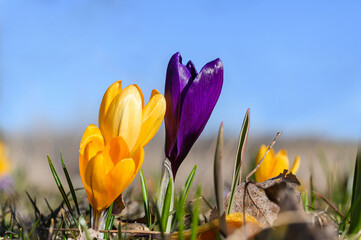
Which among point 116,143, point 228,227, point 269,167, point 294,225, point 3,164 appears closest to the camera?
point 294,225

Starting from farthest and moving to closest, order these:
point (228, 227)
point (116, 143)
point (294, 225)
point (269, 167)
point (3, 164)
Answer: point (3, 164) < point (269, 167) < point (116, 143) < point (228, 227) < point (294, 225)

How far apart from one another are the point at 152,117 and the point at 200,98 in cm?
12

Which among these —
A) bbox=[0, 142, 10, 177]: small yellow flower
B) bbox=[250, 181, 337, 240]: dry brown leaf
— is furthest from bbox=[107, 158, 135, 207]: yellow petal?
bbox=[0, 142, 10, 177]: small yellow flower

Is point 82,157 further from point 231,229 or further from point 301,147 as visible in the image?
point 301,147

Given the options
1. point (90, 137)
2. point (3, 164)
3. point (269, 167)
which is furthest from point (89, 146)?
point (3, 164)

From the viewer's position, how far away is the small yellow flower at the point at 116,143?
87cm

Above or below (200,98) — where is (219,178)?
below

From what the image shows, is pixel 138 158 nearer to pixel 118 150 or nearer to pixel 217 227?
pixel 118 150

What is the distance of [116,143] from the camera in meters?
0.89

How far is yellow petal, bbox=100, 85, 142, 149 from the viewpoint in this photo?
0.90 metres

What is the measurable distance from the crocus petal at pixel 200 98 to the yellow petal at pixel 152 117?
63 mm

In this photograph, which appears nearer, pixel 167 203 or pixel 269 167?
pixel 167 203

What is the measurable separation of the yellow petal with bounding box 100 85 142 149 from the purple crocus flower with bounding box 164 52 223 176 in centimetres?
9

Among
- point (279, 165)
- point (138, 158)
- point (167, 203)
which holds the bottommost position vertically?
point (279, 165)
